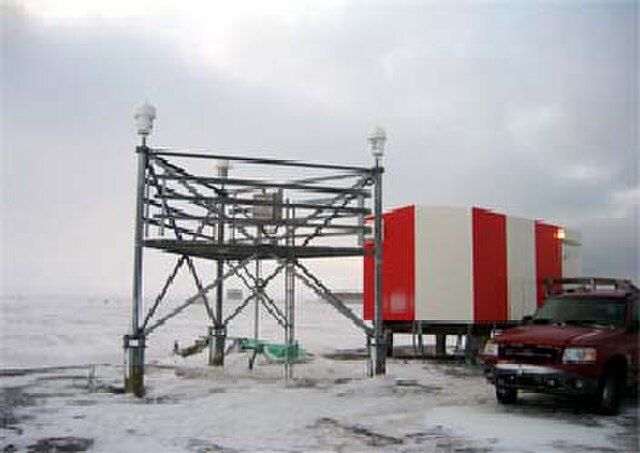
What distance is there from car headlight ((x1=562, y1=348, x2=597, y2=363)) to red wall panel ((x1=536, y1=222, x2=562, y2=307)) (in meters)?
10.2

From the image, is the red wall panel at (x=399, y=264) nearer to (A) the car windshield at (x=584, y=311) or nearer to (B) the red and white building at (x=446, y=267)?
(B) the red and white building at (x=446, y=267)

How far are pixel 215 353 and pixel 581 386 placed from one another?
8.42 meters

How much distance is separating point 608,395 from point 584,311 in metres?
1.79

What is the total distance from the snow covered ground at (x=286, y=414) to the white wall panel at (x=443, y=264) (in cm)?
182

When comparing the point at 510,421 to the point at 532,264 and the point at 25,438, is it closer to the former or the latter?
the point at 25,438

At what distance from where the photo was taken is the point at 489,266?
60.1ft

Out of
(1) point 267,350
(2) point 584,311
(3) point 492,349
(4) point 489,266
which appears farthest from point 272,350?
(2) point 584,311

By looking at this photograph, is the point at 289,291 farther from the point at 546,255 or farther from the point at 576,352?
the point at 546,255

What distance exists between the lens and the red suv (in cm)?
1013

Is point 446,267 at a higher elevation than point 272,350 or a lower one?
higher

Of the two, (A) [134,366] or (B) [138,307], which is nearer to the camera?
(A) [134,366]

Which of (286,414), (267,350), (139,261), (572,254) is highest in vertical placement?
(572,254)

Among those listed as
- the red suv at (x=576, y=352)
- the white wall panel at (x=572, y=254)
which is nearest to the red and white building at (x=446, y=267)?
the white wall panel at (x=572, y=254)

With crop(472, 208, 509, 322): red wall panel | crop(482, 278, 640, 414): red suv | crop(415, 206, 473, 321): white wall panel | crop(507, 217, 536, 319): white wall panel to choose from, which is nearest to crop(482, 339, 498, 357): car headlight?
crop(482, 278, 640, 414): red suv
